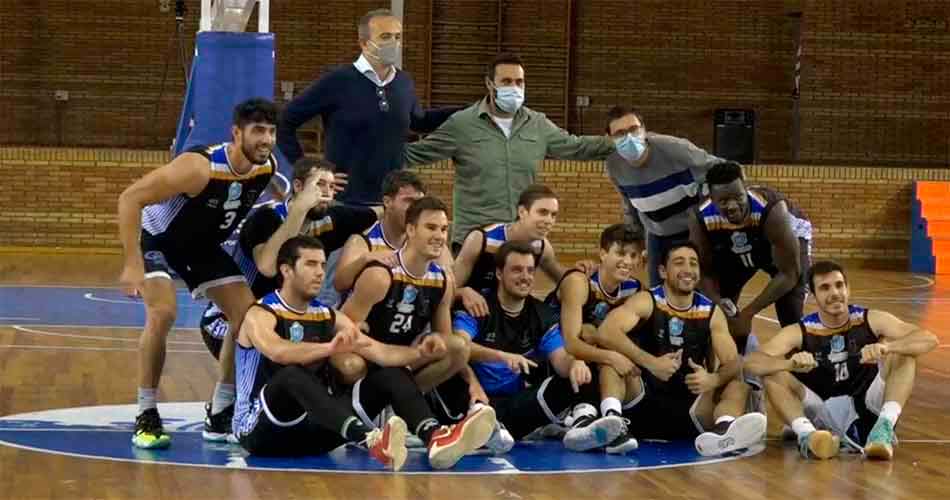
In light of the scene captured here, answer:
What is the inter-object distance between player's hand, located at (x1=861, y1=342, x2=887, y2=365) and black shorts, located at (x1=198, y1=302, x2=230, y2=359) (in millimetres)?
3095

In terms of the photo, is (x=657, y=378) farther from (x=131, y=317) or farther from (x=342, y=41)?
(x=342, y=41)

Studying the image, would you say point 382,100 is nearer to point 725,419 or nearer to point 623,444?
point 623,444

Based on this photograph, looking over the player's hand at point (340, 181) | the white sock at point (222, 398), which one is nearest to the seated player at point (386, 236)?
the player's hand at point (340, 181)

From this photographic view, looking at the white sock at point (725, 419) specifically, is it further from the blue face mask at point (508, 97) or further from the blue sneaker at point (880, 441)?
the blue face mask at point (508, 97)

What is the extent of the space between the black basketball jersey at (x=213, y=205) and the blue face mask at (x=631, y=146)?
1967mm

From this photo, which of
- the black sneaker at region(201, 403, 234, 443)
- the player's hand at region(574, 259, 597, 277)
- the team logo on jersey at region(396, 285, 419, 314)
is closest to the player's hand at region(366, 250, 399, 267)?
the team logo on jersey at region(396, 285, 419, 314)

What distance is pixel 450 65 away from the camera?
81.0 ft

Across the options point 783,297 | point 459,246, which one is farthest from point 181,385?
point 783,297

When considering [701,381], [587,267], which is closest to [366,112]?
[587,267]

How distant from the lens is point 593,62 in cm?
2506

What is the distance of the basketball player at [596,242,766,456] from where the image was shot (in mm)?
7750

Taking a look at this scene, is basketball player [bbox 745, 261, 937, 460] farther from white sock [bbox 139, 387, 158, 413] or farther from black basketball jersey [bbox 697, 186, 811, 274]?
white sock [bbox 139, 387, 158, 413]

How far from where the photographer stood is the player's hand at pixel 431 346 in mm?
7340

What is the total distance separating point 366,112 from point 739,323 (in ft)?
7.35
